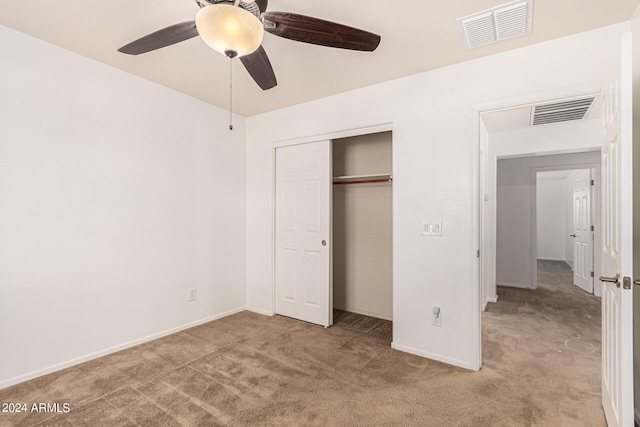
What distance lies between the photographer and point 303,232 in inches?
150

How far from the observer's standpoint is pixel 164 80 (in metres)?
3.17

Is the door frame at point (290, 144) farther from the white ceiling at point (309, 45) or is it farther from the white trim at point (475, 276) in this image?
the white trim at point (475, 276)

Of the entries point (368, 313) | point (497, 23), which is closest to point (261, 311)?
point (368, 313)

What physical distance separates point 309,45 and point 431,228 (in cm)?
183

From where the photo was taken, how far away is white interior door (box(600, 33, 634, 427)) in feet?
5.07

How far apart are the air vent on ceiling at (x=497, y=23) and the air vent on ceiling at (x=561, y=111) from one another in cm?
145

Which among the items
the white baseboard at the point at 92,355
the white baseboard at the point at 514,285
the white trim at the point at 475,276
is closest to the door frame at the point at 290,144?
the white baseboard at the point at 92,355

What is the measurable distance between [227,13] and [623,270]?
7.30ft

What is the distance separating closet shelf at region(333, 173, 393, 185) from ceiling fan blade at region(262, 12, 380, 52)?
2.09 metres

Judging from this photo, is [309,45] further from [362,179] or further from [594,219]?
[594,219]

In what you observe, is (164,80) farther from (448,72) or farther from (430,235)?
(430,235)

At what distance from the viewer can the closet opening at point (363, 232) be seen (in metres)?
3.86

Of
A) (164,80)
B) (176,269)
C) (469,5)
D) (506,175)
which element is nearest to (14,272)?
(176,269)

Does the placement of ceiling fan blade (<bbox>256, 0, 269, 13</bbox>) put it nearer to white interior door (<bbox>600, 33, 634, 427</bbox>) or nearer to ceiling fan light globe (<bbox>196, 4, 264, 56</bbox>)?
ceiling fan light globe (<bbox>196, 4, 264, 56</bbox>)
